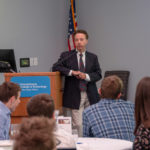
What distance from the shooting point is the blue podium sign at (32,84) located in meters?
2.93

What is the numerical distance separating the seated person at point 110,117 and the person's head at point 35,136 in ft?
4.42

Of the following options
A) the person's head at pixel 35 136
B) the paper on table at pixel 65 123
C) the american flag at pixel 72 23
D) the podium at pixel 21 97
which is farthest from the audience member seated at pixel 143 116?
the american flag at pixel 72 23

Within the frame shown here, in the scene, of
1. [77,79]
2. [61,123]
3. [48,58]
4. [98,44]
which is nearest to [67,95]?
[77,79]

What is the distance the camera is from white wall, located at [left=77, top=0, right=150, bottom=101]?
5.39 meters

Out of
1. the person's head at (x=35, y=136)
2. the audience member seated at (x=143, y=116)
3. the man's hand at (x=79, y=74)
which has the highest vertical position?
the man's hand at (x=79, y=74)

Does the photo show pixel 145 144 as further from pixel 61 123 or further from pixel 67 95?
pixel 67 95

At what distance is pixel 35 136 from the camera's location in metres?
0.78

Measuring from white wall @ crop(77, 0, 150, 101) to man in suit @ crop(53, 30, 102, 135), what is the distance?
225 centimetres

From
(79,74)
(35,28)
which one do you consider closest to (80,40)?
(79,74)

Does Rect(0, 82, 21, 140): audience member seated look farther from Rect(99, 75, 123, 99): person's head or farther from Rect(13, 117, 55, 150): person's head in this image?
Rect(13, 117, 55, 150): person's head

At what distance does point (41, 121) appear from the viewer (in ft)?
2.72

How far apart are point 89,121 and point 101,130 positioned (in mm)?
116

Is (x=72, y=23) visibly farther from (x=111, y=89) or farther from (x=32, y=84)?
(x=111, y=89)

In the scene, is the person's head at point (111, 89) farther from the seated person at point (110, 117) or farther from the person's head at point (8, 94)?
the person's head at point (8, 94)
